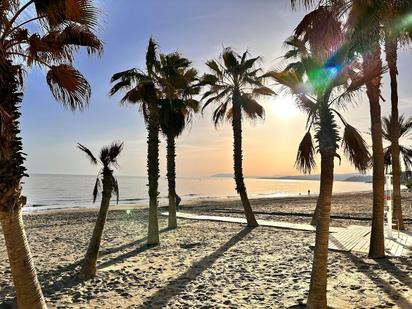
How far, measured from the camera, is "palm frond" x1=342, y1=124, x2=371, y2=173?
725cm

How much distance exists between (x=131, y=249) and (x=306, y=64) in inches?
422

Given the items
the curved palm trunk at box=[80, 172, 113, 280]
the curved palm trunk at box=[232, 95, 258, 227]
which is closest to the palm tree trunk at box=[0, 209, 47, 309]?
the curved palm trunk at box=[80, 172, 113, 280]

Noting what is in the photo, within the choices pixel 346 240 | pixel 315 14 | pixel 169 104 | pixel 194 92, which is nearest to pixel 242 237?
pixel 346 240

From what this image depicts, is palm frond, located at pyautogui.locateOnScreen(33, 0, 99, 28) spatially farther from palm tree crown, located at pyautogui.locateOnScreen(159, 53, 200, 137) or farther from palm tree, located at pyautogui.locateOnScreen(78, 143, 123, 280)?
palm tree crown, located at pyautogui.locateOnScreen(159, 53, 200, 137)

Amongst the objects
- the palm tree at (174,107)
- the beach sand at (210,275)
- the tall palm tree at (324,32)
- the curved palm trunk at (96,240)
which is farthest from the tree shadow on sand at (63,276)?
the tall palm tree at (324,32)

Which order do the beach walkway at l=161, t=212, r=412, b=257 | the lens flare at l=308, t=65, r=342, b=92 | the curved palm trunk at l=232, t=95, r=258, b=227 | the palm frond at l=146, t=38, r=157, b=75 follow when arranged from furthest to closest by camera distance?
the curved palm trunk at l=232, t=95, r=258, b=227, the palm frond at l=146, t=38, r=157, b=75, the beach walkway at l=161, t=212, r=412, b=257, the lens flare at l=308, t=65, r=342, b=92

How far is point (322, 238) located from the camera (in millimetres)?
6586

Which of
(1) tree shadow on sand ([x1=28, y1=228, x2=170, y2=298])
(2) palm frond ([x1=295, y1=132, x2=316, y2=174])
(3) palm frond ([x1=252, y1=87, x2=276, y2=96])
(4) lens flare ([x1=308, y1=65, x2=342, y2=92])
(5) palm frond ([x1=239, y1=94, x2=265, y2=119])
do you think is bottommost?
(1) tree shadow on sand ([x1=28, y1=228, x2=170, y2=298])

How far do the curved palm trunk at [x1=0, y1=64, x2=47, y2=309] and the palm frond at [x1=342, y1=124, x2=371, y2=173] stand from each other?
5.88m

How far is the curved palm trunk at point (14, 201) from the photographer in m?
5.39

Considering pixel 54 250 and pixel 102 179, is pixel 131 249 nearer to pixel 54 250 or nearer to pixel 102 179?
pixel 54 250

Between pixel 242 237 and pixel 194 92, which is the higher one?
pixel 194 92

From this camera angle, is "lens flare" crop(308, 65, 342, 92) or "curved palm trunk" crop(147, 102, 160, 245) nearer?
"lens flare" crop(308, 65, 342, 92)

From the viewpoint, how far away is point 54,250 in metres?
14.9
